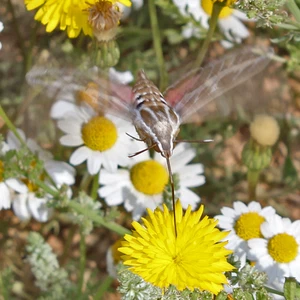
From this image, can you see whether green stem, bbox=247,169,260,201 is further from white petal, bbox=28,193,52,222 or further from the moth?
white petal, bbox=28,193,52,222

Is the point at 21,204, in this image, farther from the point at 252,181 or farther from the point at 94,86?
the point at 252,181

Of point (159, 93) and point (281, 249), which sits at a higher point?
point (159, 93)

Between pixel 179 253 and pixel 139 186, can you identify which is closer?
pixel 179 253

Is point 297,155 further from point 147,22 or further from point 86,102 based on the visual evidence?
point 86,102

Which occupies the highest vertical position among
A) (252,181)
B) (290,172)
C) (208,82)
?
(208,82)

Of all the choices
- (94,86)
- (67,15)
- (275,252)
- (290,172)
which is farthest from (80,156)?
(290,172)

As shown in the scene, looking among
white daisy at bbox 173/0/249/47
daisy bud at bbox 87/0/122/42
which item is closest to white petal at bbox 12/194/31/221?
daisy bud at bbox 87/0/122/42

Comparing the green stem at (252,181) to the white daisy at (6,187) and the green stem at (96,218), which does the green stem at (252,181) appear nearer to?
the green stem at (96,218)

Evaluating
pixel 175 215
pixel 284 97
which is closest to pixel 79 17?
pixel 175 215
